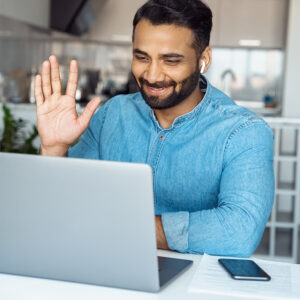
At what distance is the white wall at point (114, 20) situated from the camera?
6.36 metres

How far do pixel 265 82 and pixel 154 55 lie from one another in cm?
532

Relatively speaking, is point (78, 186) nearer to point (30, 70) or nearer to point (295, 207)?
point (295, 207)

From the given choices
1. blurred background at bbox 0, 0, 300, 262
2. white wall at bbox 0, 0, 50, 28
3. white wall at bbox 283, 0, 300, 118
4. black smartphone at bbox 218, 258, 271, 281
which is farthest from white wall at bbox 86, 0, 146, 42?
black smartphone at bbox 218, 258, 271, 281

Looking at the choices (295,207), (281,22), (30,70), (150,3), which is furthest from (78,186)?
(281,22)

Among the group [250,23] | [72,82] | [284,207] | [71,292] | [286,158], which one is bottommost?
[284,207]

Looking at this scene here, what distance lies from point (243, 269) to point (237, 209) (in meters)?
0.29

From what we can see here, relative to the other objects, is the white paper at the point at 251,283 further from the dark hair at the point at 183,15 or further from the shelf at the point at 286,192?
the shelf at the point at 286,192

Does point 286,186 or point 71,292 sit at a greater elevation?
point 71,292

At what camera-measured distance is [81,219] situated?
2.83 feet

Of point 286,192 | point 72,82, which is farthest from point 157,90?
point 286,192

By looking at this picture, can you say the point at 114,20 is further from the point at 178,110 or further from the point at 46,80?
the point at 46,80

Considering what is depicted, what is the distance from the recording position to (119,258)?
0.87m

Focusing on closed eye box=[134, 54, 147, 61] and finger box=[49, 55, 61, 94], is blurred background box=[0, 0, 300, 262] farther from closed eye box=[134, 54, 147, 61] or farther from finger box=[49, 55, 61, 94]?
finger box=[49, 55, 61, 94]

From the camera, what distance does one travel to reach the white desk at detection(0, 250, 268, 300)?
0.87 metres
